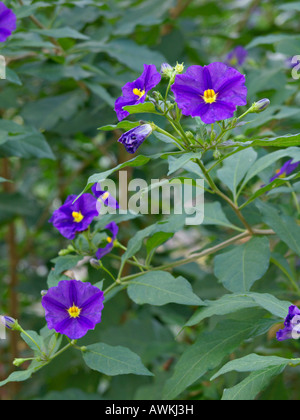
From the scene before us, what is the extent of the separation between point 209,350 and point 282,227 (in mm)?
270

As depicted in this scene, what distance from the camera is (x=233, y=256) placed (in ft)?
3.19

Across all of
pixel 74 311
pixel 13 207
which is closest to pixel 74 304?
pixel 74 311

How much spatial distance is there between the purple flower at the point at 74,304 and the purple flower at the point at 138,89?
0.27 m

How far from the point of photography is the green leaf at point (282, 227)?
3.23ft

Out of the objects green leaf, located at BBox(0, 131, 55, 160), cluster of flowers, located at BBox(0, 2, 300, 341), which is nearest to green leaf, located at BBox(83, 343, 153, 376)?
cluster of flowers, located at BBox(0, 2, 300, 341)

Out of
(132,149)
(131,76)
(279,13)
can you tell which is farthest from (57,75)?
(279,13)

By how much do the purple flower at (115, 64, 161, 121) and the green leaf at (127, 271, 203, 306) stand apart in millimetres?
268

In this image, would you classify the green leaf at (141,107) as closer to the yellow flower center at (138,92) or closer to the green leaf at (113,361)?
the yellow flower center at (138,92)

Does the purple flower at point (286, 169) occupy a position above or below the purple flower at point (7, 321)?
above

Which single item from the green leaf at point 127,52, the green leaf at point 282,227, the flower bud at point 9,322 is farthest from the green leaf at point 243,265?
the green leaf at point 127,52
